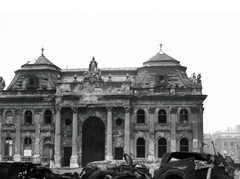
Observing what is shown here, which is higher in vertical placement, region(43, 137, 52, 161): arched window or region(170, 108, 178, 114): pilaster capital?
region(170, 108, 178, 114): pilaster capital

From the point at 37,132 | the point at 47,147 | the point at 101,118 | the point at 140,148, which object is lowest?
the point at 140,148

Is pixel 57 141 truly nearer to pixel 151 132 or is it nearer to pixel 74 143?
pixel 74 143

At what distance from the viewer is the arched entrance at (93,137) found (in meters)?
39.6

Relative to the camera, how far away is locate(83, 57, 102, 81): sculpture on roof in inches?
1570

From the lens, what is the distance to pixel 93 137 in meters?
39.8

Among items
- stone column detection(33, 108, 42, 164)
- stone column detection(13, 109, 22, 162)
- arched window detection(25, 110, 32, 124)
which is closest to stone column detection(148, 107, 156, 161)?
stone column detection(33, 108, 42, 164)

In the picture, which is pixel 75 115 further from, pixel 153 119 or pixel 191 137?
pixel 191 137

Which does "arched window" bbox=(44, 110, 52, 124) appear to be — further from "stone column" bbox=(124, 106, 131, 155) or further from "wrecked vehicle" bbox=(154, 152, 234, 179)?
"wrecked vehicle" bbox=(154, 152, 234, 179)

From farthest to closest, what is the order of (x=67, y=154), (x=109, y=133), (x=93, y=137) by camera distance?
(x=93, y=137)
(x=67, y=154)
(x=109, y=133)

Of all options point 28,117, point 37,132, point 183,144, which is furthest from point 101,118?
point 183,144

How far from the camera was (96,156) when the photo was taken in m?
39.6

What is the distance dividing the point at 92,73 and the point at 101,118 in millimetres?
4424

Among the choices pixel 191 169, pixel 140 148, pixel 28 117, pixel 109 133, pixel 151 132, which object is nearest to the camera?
pixel 191 169

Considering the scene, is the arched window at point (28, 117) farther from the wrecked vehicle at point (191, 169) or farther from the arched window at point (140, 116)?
the wrecked vehicle at point (191, 169)
